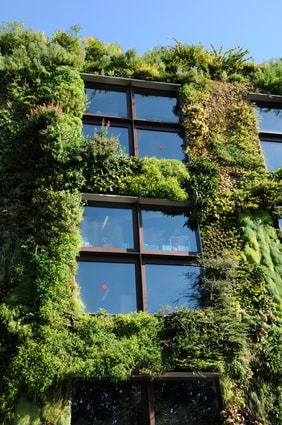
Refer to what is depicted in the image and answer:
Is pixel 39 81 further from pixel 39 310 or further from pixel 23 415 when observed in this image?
pixel 23 415

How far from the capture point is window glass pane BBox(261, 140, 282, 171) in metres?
13.6

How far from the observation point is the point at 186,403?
373 inches

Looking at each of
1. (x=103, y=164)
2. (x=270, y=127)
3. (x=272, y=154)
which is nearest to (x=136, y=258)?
(x=103, y=164)

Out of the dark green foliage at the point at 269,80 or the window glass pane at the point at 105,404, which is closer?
the window glass pane at the point at 105,404

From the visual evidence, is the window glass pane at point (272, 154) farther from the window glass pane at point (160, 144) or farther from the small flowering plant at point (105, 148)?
the small flowering plant at point (105, 148)

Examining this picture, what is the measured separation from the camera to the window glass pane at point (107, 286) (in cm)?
1027

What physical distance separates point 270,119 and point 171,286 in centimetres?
628

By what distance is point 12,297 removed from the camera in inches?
379

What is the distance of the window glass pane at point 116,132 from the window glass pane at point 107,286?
3.48 m

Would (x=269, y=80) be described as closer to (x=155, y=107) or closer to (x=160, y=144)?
(x=155, y=107)

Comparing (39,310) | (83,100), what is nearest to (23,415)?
(39,310)

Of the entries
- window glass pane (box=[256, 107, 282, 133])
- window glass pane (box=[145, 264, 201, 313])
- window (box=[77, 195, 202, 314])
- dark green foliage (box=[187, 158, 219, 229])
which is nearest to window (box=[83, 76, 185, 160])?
dark green foliage (box=[187, 158, 219, 229])

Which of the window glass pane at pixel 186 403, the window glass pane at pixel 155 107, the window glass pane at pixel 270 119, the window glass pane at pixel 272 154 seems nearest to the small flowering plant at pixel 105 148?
the window glass pane at pixel 155 107

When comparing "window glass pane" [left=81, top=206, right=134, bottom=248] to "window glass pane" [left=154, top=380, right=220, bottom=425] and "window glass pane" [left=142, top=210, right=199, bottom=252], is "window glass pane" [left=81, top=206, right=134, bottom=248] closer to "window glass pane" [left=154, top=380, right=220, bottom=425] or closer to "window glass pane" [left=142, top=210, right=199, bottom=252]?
"window glass pane" [left=142, top=210, right=199, bottom=252]
